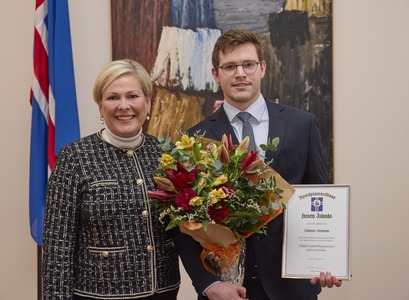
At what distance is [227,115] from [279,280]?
28.4 inches

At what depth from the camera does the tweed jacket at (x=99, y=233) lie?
6.94 ft

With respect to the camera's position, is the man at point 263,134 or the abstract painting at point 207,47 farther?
the abstract painting at point 207,47

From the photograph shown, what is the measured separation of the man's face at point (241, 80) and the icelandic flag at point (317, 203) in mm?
506

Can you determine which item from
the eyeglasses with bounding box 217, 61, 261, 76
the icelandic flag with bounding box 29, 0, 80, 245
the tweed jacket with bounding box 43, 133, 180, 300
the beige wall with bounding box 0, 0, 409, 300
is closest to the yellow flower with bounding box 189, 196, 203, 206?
the tweed jacket with bounding box 43, 133, 180, 300

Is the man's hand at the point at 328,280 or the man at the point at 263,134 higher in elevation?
the man at the point at 263,134

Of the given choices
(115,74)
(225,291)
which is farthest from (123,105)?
(225,291)

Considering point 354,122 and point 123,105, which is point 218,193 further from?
point 354,122

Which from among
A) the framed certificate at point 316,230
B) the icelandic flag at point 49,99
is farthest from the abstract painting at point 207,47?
the framed certificate at point 316,230

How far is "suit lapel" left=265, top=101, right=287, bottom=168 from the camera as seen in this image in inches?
92.5

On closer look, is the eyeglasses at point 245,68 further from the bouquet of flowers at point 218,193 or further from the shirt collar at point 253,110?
the bouquet of flowers at point 218,193

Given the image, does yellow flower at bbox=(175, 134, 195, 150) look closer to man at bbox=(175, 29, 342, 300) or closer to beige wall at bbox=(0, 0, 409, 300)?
man at bbox=(175, 29, 342, 300)

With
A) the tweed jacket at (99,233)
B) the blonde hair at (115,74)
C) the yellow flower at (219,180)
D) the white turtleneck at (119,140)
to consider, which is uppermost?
the blonde hair at (115,74)

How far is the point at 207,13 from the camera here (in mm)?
3840

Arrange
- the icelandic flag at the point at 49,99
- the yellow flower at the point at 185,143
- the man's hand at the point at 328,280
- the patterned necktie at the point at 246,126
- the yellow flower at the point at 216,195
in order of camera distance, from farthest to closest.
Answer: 1. the icelandic flag at the point at 49,99
2. the patterned necktie at the point at 246,126
3. the man's hand at the point at 328,280
4. the yellow flower at the point at 185,143
5. the yellow flower at the point at 216,195
